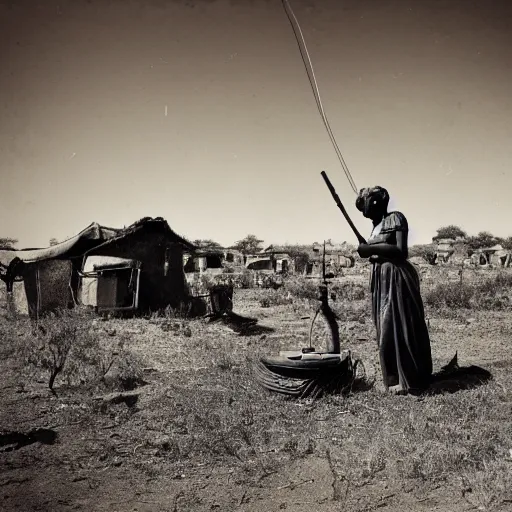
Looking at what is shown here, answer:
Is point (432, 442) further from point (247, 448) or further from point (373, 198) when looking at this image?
point (373, 198)

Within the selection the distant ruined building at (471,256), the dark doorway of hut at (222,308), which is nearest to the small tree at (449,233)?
the distant ruined building at (471,256)

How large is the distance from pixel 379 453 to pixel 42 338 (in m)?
7.63

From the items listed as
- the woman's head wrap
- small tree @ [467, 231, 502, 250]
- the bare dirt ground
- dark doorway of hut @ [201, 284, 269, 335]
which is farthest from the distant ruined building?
the woman's head wrap

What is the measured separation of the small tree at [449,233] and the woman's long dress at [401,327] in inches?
2349

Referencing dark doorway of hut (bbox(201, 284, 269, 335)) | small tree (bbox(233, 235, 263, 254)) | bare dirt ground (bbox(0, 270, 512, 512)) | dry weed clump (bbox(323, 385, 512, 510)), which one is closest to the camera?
bare dirt ground (bbox(0, 270, 512, 512))

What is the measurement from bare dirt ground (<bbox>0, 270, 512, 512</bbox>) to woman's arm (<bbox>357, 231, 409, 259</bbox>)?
5.26 ft

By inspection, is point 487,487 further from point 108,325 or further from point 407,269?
point 108,325

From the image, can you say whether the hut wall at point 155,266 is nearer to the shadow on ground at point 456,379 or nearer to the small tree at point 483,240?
the shadow on ground at point 456,379

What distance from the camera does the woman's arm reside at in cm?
A: 508

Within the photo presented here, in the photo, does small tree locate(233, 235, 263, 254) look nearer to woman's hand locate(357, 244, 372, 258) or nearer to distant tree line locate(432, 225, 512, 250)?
distant tree line locate(432, 225, 512, 250)

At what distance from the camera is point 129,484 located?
3379 mm

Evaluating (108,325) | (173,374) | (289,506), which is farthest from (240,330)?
(289,506)

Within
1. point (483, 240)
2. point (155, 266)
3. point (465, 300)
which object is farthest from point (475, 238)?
point (155, 266)

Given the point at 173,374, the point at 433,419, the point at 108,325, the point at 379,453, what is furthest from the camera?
the point at 108,325
